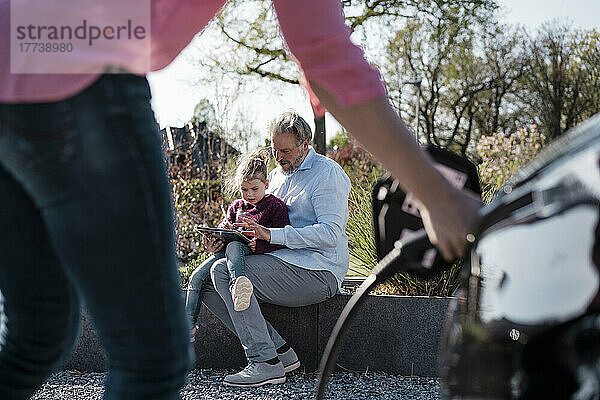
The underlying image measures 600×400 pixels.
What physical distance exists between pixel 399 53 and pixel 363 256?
1788cm

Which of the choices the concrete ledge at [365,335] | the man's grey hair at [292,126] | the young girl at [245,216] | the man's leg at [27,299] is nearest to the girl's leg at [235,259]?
the young girl at [245,216]

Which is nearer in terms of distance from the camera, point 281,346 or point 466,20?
point 281,346

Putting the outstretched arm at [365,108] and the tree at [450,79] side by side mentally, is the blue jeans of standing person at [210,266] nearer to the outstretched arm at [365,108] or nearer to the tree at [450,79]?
the outstretched arm at [365,108]

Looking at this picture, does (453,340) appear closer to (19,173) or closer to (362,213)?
(19,173)

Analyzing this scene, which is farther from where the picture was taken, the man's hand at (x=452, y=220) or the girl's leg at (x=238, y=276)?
the girl's leg at (x=238, y=276)

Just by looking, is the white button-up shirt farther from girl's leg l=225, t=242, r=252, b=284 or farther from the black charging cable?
the black charging cable

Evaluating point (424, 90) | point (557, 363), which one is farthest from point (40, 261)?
point (424, 90)

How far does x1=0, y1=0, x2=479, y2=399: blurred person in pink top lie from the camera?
1067 millimetres

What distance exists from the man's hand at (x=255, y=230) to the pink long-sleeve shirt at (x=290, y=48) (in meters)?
2.62

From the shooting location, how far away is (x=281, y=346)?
3.94 metres

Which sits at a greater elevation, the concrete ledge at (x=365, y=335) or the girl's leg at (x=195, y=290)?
the girl's leg at (x=195, y=290)

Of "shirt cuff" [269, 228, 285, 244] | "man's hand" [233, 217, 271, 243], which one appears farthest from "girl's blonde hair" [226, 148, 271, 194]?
"shirt cuff" [269, 228, 285, 244]

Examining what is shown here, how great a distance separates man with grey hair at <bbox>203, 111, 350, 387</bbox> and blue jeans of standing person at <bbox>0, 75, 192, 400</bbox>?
261 centimetres

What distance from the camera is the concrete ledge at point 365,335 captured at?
3926mm
